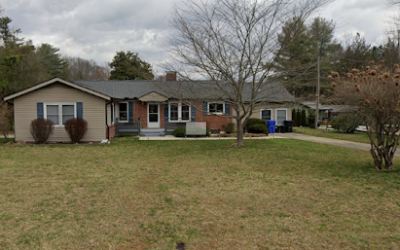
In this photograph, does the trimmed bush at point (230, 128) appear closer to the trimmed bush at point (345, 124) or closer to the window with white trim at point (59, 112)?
the trimmed bush at point (345, 124)

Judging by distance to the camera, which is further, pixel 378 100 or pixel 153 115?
pixel 153 115

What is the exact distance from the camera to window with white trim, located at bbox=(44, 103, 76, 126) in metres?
15.4

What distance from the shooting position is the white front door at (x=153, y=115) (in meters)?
20.6

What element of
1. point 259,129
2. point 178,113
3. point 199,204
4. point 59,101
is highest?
point 59,101

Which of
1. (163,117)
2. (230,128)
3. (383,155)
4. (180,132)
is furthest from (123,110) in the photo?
(383,155)

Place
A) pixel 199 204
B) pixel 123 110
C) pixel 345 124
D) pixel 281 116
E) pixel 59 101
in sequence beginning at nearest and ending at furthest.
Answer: pixel 199 204 < pixel 59 101 < pixel 123 110 < pixel 345 124 < pixel 281 116

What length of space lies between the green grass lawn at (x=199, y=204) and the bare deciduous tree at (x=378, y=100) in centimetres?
109

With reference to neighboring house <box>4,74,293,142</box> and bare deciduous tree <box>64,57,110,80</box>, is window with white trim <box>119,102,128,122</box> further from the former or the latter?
bare deciduous tree <box>64,57,110,80</box>

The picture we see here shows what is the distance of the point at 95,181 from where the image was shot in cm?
748

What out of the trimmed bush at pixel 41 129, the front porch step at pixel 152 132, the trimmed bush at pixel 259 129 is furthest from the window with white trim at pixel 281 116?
the trimmed bush at pixel 41 129

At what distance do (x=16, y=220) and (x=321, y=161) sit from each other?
28.5ft

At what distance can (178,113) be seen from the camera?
20656 millimetres

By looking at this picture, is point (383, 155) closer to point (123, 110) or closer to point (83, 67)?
point (123, 110)

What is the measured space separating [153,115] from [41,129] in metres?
7.55
